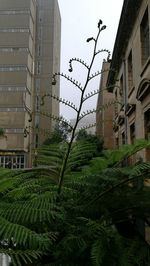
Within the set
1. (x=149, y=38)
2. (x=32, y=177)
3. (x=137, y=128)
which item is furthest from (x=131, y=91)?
(x=32, y=177)

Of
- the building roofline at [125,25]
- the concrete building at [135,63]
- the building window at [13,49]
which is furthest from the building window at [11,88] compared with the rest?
the concrete building at [135,63]

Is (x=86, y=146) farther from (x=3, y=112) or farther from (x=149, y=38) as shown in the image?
(x=3, y=112)

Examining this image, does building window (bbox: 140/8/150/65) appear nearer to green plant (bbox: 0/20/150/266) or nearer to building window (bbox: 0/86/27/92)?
green plant (bbox: 0/20/150/266)

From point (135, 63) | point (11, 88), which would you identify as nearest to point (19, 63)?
point (11, 88)

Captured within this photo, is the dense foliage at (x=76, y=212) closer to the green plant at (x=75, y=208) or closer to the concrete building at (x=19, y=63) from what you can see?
the green plant at (x=75, y=208)

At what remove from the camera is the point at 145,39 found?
46.0ft

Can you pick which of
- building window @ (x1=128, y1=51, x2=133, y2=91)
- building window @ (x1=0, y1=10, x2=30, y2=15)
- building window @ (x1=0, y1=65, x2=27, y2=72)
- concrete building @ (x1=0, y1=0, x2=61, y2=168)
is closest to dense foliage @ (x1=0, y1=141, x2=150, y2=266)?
building window @ (x1=128, y1=51, x2=133, y2=91)

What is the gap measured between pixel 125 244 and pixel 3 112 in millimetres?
60284

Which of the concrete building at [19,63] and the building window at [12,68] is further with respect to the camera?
the building window at [12,68]

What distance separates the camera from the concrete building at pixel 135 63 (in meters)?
12.8

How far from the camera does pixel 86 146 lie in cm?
214

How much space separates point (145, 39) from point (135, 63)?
116 cm

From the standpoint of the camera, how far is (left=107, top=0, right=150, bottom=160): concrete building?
12.8 metres

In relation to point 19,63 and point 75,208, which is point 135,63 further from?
point 19,63
